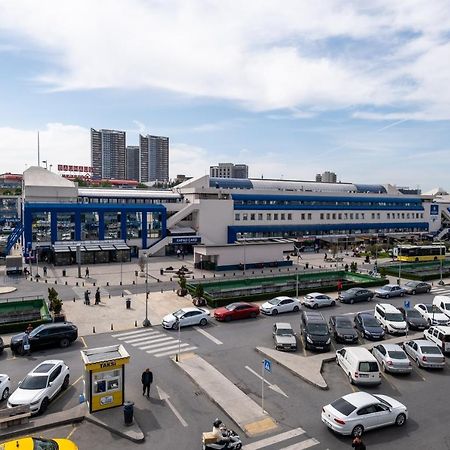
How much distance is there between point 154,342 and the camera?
27609 mm

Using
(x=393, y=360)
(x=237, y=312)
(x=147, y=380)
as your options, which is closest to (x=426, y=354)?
(x=393, y=360)

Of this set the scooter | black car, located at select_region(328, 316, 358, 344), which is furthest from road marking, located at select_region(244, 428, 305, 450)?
black car, located at select_region(328, 316, 358, 344)

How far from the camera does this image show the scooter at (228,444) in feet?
48.7

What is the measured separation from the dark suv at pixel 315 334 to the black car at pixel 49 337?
49.2 ft

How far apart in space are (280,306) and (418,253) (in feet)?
131

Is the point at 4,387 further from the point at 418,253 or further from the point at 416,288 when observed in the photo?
the point at 418,253

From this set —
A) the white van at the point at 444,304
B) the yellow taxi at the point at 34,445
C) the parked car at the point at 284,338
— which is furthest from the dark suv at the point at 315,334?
the yellow taxi at the point at 34,445

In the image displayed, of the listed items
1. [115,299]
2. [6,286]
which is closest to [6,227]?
[6,286]

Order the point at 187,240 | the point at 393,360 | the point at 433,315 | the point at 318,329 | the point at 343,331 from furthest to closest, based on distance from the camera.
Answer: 1. the point at 187,240
2. the point at 433,315
3. the point at 343,331
4. the point at 318,329
5. the point at 393,360

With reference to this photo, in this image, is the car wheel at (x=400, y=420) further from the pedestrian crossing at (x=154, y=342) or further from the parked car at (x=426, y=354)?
the pedestrian crossing at (x=154, y=342)

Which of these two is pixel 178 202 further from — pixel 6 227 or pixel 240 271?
pixel 6 227

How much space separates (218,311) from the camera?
33.1 metres

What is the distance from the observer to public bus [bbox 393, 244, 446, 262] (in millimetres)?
64812

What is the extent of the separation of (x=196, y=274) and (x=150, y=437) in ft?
124
